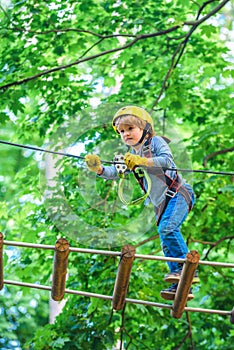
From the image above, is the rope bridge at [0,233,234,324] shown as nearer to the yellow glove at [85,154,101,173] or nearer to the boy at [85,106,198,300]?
the boy at [85,106,198,300]

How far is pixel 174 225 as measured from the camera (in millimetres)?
3975

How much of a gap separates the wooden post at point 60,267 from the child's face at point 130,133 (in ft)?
2.05

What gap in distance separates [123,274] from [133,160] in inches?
28.5

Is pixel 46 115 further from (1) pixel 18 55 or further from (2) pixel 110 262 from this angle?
(2) pixel 110 262


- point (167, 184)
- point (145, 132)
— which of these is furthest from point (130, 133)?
point (167, 184)

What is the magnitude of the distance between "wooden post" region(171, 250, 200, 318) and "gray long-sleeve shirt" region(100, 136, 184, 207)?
0.33m

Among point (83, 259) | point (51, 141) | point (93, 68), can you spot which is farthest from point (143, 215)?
point (93, 68)

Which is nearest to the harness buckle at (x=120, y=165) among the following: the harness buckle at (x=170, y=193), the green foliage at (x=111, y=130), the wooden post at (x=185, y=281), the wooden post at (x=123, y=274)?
the harness buckle at (x=170, y=193)

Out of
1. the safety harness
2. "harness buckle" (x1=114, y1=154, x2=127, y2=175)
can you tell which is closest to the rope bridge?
the safety harness

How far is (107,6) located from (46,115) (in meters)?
1.13

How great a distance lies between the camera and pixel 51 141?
4352mm

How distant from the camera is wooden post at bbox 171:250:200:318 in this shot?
3936 millimetres

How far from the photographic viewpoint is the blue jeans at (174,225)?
13.0 feet

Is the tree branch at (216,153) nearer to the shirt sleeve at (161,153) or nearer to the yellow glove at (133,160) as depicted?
the shirt sleeve at (161,153)
